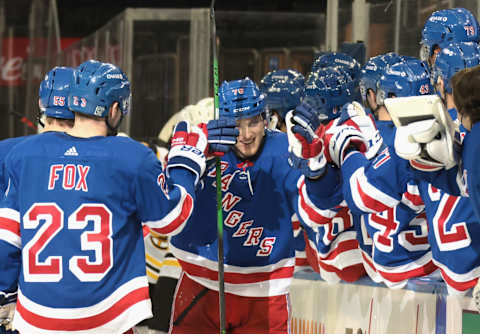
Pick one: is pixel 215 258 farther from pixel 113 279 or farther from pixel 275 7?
pixel 275 7

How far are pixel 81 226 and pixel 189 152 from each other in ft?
1.56

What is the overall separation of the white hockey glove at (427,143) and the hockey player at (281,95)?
180 cm

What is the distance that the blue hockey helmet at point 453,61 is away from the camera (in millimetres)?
2850

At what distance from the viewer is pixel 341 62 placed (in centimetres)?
402

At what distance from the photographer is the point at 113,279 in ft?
9.00

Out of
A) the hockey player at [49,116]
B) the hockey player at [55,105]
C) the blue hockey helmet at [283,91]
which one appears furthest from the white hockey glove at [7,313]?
the blue hockey helmet at [283,91]

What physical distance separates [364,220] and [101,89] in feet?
3.93

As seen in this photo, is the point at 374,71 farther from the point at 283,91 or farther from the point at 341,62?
the point at 283,91

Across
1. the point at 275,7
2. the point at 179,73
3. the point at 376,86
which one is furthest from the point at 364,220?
the point at 275,7

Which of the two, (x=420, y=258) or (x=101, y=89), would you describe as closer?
(x=101, y=89)

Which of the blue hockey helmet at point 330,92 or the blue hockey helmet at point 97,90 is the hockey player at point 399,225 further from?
the blue hockey helmet at point 97,90

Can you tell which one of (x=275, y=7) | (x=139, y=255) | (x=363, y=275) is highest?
(x=275, y=7)

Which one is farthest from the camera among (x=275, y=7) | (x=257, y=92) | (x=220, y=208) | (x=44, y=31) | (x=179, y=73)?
(x=275, y=7)

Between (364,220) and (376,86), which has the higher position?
(376,86)
